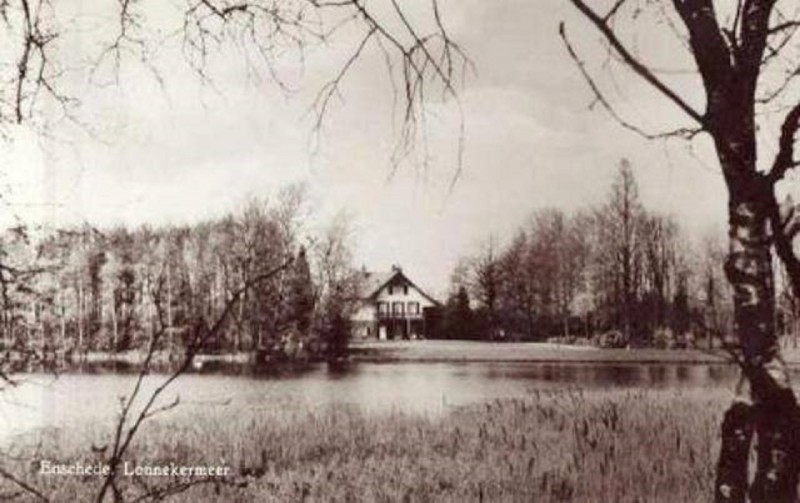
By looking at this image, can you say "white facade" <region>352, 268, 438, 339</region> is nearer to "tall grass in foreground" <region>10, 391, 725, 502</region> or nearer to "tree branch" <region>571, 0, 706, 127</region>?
"tall grass in foreground" <region>10, 391, 725, 502</region>

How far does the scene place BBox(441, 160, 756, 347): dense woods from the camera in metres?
9.69

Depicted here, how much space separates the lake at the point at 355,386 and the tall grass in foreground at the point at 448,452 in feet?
4.71

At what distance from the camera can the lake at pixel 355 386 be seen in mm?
10961

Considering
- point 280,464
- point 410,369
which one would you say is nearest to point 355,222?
point 280,464

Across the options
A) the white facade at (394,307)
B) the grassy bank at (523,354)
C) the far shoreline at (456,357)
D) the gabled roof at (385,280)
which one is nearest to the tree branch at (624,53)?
the far shoreline at (456,357)

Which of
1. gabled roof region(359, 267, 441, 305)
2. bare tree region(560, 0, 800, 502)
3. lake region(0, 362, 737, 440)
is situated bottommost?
lake region(0, 362, 737, 440)

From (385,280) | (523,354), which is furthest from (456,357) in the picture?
(385,280)

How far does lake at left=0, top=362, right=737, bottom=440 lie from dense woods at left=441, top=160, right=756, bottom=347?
61.7 inches

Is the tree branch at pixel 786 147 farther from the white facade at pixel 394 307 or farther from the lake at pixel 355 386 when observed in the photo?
the white facade at pixel 394 307

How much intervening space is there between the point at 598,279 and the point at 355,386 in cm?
1228

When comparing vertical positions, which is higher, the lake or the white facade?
the white facade

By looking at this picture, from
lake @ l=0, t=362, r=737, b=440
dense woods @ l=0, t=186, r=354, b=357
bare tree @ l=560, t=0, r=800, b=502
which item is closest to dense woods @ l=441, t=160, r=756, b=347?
bare tree @ l=560, t=0, r=800, b=502

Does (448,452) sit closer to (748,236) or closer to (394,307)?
(748,236)

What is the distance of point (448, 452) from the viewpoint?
23.0ft
